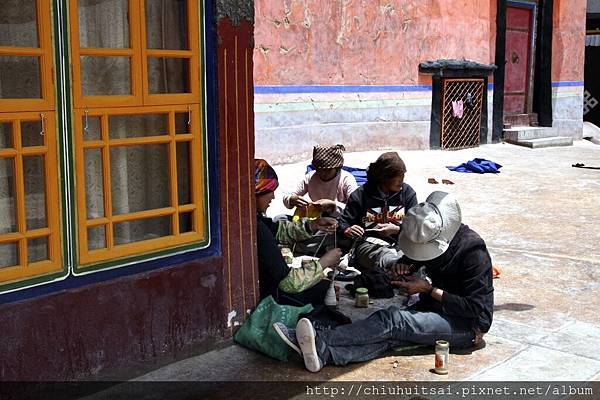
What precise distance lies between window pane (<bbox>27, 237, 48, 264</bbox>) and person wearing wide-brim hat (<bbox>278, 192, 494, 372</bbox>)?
51.9 inches

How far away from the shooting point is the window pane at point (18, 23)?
10.8ft

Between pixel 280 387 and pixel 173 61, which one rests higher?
pixel 173 61

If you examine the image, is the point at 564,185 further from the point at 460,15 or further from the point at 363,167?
the point at 460,15

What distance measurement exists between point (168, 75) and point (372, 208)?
2.13m

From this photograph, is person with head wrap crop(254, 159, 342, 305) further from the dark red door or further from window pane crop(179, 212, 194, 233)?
the dark red door

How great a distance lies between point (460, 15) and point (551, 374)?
38.3 feet

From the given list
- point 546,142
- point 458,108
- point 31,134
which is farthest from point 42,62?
point 546,142

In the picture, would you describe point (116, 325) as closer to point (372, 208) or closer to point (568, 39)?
point (372, 208)

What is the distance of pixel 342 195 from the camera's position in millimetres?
6312

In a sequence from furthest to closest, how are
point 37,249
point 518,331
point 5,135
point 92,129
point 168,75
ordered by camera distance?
1. point 518,331
2. point 168,75
3. point 92,129
4. point 37,249
5. point 5,135

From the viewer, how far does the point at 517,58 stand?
56.0ft

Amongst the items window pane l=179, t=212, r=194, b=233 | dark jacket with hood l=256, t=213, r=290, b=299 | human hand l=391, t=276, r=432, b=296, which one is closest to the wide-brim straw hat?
human hand l=391, t=276, r=432, b=296

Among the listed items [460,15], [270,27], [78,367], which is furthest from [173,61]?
[460,15]

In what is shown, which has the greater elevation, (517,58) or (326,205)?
(517,58)
